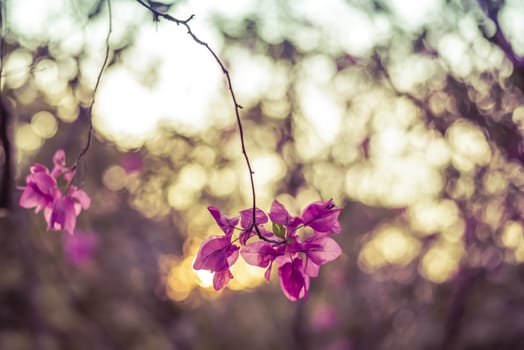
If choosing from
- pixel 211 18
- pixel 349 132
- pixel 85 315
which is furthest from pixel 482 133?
pixel 85 315

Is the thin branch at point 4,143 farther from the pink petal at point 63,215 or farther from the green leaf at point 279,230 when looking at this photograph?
the green leaf at point 279,230

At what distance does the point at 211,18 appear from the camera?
163 inches

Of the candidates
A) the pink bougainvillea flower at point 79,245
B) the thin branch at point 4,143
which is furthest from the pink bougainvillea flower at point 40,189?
the pink bougainvillea flower at point 79,245

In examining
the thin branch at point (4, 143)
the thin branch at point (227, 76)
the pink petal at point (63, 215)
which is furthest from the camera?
the thin branch at point (4, 143)

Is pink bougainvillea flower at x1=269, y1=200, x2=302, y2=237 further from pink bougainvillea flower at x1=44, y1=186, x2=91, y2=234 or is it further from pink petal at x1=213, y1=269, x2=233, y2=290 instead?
pink bougainvillea flower at x1=44, y1=186, x2=91, y2=234

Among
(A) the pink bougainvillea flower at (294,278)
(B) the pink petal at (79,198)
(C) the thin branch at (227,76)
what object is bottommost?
(B) the pink petal at (79,198)

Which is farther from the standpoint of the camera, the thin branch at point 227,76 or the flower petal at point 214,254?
the flower petal at point 214,254

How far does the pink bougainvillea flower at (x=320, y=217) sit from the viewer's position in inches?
46.3

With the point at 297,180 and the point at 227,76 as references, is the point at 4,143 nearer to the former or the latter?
the point at 227,76

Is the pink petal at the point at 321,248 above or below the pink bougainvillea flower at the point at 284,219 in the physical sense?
below

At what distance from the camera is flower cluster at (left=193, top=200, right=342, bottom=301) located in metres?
1.16

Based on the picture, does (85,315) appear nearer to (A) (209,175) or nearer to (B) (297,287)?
(A) (209,175)

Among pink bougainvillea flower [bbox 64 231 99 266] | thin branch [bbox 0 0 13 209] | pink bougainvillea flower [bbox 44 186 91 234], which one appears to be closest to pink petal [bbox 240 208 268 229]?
pink bougainvillea flower [bbox 44 186 91 234]

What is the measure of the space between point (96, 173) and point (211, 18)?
2.46 m
